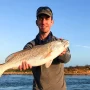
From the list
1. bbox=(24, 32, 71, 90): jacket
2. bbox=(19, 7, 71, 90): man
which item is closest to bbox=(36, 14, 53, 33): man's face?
bbox=(19, 7, 71, 90): man

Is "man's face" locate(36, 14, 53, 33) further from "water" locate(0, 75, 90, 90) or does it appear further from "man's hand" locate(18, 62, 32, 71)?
"water" locate(0, 75, 90, 90)

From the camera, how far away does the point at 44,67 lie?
527 cm

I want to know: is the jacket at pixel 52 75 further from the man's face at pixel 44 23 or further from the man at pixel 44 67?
the man's face at pixel 44 23

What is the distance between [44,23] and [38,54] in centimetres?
59

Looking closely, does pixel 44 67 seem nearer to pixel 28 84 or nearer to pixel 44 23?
pixel 44 23

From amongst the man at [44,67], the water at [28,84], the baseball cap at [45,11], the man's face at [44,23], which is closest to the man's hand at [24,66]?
the man at [44,67]

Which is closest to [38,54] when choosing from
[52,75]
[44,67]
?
[44,67]

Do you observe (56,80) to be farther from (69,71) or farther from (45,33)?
(69,71)

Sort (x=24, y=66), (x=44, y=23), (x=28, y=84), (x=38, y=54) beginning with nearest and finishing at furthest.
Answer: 1. (x=24, y=66)
2. (x=38, y=54)
3. (x=44, y=23)
4. (x=28, y=84)

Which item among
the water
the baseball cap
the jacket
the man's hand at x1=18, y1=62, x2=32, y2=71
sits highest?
the baseball cap

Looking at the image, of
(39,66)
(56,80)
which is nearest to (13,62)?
(39,66)

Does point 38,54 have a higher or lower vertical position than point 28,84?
higher

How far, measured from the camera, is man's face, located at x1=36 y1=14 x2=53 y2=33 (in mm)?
5402

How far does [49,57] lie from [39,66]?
31cm
